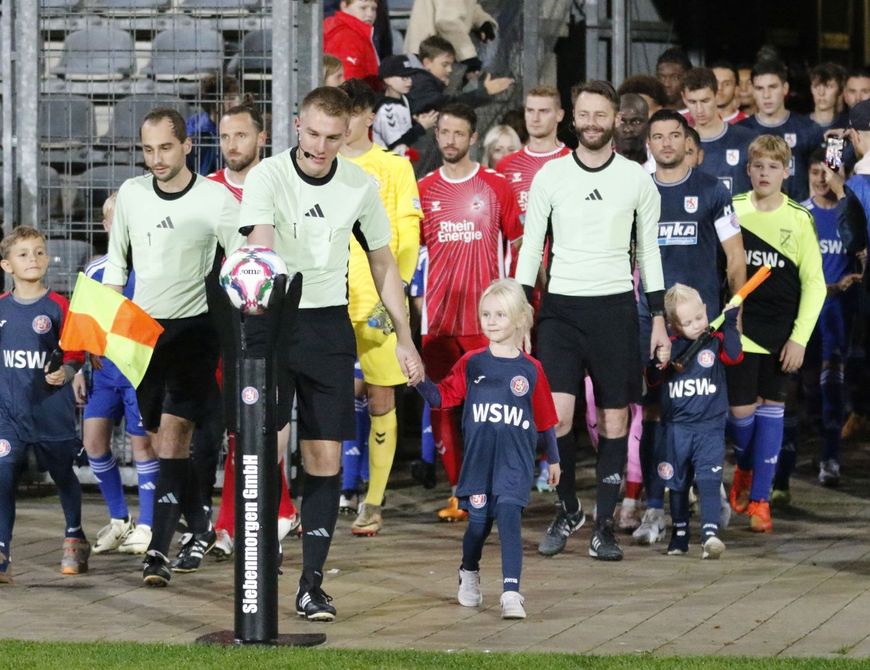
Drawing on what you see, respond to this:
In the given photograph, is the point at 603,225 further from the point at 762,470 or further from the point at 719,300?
the point at 762,470

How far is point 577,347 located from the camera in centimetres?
926

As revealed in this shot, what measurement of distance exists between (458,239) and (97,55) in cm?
309

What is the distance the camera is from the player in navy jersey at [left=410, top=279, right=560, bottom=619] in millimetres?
7926

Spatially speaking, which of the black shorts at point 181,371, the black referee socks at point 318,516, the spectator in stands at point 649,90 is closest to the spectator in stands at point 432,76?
the spectator in stands at point 649,90

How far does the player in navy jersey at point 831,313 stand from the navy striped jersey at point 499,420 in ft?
11.8

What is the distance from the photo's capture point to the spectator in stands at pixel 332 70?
11.7m

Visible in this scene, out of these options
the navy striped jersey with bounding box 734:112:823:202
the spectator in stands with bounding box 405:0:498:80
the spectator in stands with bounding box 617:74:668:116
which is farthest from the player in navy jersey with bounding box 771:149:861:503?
the spectator in stands with bounding box 405:0:498:80

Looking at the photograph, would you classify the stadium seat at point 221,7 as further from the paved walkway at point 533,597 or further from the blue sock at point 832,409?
the blue sock at point 832,409

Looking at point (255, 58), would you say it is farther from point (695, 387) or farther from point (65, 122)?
point (695, 387)

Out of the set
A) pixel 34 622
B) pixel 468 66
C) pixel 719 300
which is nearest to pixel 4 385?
pixel 34 622

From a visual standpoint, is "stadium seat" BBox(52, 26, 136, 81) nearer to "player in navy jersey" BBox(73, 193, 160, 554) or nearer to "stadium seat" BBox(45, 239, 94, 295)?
"stadium seat" BBox(45, 239, 94, 295)

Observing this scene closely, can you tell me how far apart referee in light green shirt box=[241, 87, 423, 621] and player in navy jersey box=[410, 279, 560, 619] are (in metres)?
0.42

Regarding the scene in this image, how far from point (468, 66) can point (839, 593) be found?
21.7ft

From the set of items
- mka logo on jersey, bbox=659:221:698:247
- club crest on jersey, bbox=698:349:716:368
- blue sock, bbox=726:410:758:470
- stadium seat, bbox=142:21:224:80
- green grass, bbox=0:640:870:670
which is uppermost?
stadium seat, bbox=142:21:224:80
